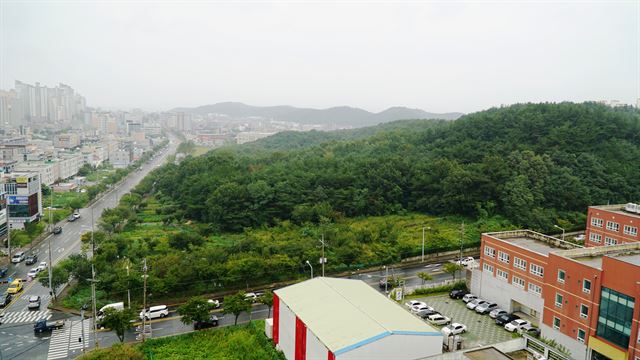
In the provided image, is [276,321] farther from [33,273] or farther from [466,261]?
[33,273]

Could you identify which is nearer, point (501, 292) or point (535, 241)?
point (501, 292)

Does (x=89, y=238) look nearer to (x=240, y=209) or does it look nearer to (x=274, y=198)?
(x=240, y=209)

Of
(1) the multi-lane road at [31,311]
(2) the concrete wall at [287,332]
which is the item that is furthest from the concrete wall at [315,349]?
(1) the multi-lane road at [31,311]

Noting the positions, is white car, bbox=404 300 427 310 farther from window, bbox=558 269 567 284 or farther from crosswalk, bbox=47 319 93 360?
crosswalk, bbox=47 319 93 360

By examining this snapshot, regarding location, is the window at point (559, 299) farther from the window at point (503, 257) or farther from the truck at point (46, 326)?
the truck at point (46, 326)

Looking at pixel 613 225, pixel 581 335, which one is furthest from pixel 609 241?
pixel 581 335

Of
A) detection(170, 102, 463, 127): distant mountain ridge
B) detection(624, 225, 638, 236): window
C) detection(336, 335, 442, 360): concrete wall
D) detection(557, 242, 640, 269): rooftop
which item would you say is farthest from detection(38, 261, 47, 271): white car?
detection(170, 102, 463, 127): distant mountain ridge

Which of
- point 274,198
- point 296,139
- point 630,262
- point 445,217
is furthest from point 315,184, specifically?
point 296,139
